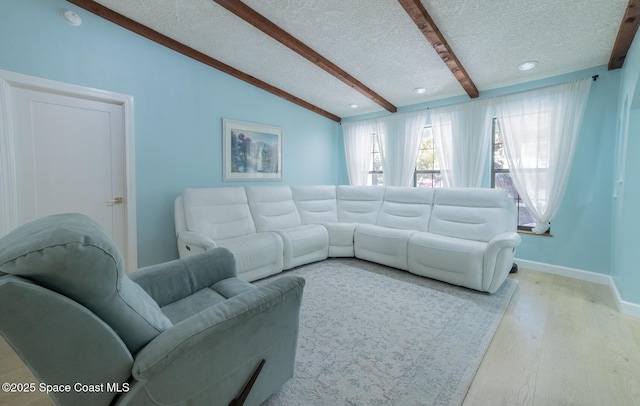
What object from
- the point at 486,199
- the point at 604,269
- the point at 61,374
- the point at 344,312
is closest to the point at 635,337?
the point at 604,269

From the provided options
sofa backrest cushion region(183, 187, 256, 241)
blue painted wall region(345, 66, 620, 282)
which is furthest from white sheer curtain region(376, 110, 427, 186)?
sofa backrest cushion region(183, 187, 256, 241)

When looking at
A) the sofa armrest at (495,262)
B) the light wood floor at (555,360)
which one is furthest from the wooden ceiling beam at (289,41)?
the light wood floor at (555,360)

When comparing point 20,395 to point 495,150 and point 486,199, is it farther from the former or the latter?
point 495,150

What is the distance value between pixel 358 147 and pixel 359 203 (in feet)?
4.39

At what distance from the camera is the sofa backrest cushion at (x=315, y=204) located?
3.98 meters

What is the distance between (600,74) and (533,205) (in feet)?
4.95

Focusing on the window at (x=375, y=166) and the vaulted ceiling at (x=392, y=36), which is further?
the window at (x=375, y=166)

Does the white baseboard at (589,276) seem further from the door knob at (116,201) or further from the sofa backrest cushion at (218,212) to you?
the door knob at (116,201)

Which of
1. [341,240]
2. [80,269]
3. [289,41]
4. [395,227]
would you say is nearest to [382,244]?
[395,227]

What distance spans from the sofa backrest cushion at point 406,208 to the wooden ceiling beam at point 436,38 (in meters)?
1.41

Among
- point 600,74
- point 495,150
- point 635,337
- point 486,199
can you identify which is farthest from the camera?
point 495,150

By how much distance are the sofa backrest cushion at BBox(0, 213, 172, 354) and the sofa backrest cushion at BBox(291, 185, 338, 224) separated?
3.04m

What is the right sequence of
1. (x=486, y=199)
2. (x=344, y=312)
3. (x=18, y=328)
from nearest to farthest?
(x=18, y=328) → (x=344, y=312) → (x=486, y=199)

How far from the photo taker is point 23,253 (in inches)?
27.3
